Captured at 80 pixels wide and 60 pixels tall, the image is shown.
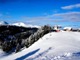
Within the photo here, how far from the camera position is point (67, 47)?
20.8 meters

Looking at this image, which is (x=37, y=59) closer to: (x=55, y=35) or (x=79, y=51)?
(x=79, y=51)

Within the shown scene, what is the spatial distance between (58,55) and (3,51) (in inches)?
803

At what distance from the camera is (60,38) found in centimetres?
2623

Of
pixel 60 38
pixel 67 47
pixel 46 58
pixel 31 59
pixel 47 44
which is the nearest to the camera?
pixel 46 58

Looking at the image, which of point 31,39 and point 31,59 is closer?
point 31,59

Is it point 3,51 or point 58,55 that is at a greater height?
point 58,55

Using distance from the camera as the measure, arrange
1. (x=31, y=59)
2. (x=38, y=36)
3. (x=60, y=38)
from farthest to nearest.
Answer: (x=38, y=36) → (x=60, y=38) → (x=31, y=59)

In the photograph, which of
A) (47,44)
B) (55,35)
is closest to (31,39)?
(55,35)

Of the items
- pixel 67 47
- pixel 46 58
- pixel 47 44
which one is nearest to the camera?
pixel 46 58

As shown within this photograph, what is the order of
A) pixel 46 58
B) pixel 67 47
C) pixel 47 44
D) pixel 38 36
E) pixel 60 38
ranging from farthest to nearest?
pixel 38 36 → pixel 60 38 → pixel 47 44 → pixel 67 47 → pixel 46 58

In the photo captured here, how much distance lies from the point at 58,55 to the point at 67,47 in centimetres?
348

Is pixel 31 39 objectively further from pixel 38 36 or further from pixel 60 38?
pixel 60 38

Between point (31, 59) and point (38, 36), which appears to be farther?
point (38, 36)

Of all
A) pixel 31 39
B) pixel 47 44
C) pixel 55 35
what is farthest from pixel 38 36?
pixel 47 44
